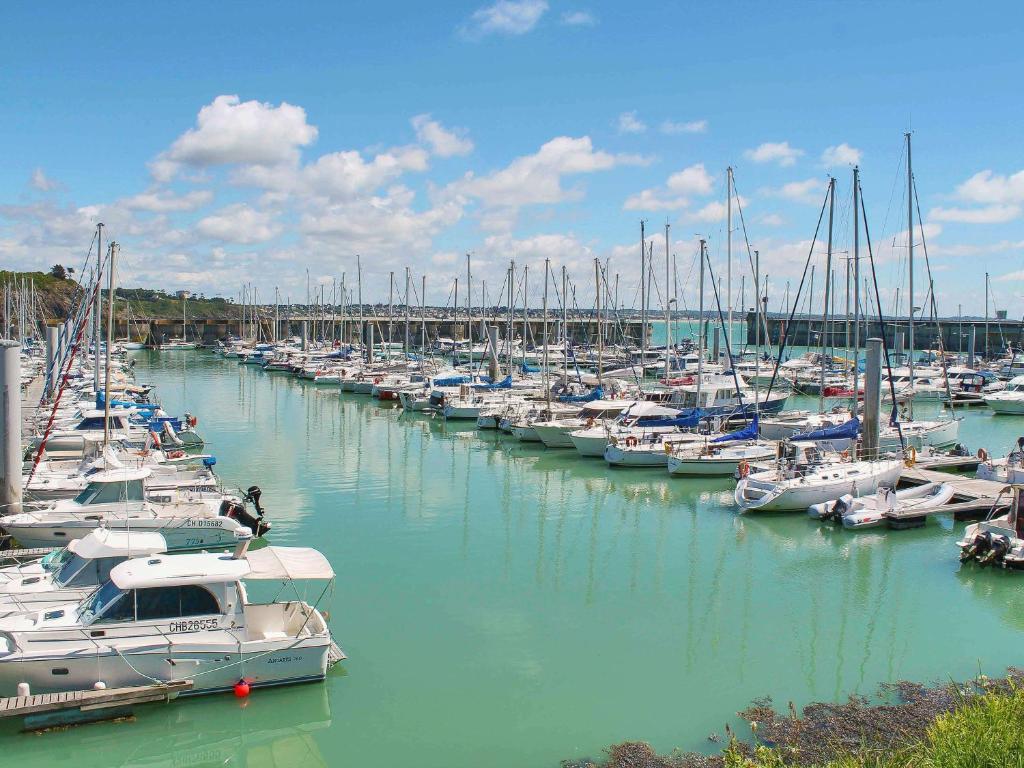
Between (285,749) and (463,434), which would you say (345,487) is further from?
(285,749)

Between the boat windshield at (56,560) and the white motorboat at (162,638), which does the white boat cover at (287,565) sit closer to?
the white motorboat at (162,638)

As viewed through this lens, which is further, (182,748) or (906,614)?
(906,614)

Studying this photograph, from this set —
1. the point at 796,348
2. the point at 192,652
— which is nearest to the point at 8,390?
the point at 192,652

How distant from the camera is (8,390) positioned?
2378cm

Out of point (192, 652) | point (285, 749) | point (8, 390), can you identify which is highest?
point (8, 390)

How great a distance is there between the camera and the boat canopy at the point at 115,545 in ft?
56.3

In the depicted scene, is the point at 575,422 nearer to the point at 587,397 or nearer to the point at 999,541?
the point at 587,397

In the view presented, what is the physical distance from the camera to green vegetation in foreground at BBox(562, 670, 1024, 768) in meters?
11.0

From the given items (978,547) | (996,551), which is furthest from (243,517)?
(996,551)

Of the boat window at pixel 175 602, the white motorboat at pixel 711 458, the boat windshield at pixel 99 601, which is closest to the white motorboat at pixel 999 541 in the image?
the white motorboat at pixel 711 458

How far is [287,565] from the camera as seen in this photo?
16.9 meters

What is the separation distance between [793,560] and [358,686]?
48.8 feet

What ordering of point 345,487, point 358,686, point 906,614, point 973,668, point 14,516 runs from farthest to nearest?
point 345,487, point 14,516, point 906,614, point 973,668, point 358,686

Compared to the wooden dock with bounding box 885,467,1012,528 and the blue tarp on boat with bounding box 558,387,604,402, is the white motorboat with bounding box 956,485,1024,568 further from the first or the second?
the blue tarp on boat with bounding box 558,387,604,402
